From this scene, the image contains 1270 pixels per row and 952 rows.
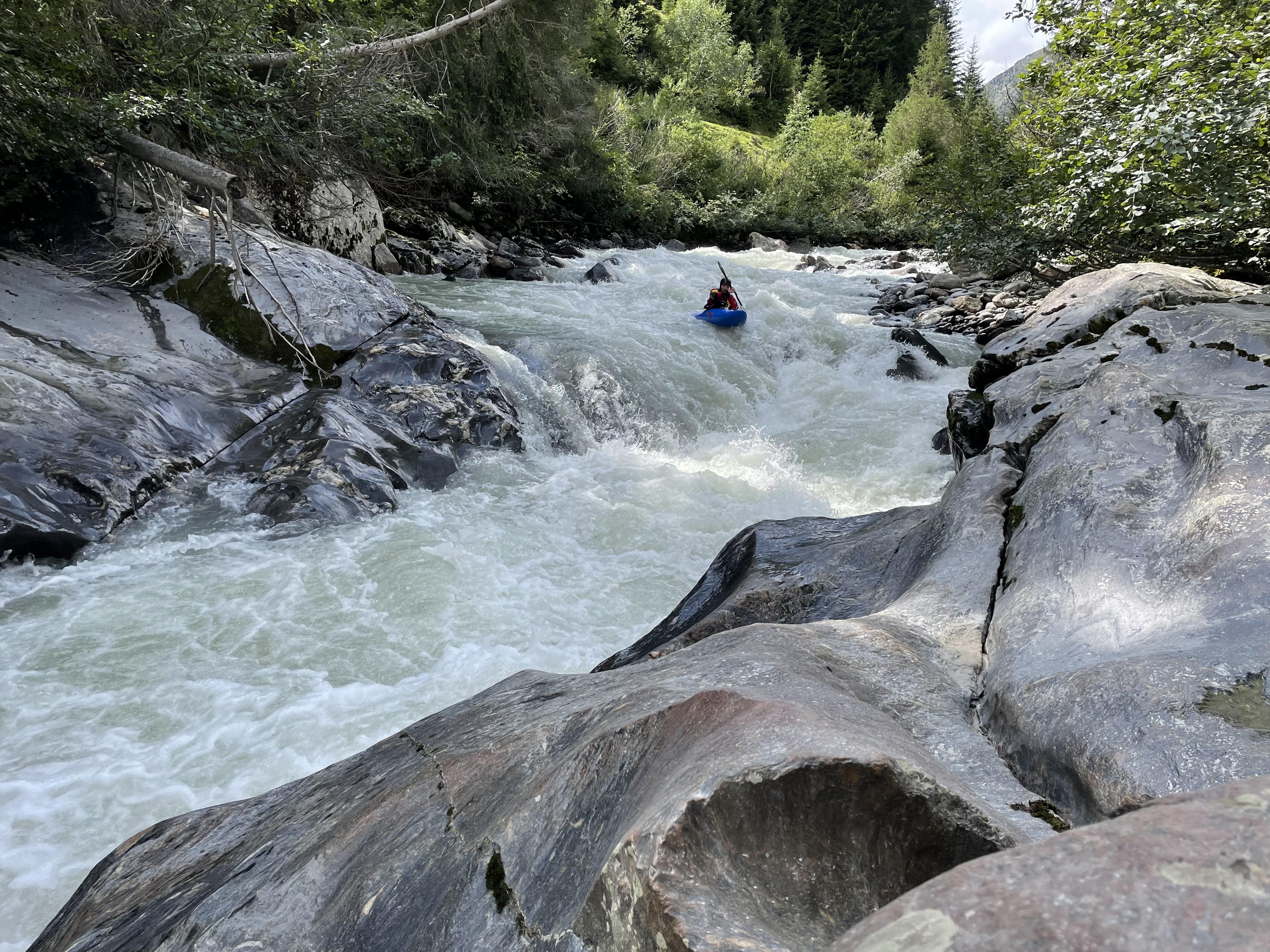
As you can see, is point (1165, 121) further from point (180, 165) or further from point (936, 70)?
point (936, 70)

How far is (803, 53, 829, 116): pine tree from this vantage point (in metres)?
Result: 46.3

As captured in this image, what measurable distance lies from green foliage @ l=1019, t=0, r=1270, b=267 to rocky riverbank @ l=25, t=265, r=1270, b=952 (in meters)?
3.88

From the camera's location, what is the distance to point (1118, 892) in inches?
29.7

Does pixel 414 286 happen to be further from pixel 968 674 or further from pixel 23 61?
pixel 968 674

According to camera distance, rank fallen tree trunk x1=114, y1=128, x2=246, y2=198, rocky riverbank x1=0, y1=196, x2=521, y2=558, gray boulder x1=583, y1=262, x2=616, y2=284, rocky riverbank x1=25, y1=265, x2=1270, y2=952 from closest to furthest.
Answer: rocky riverbank x1=25, y1=265, x2=1270, y2=952 → rocky riverbank x1=0, y1=196, x2=521, y2=558 → fallen tree trunk x1=114, y1=128, x2=246, y2=198 → gray boulder x1=583, y1=262, x2=616, y2=284

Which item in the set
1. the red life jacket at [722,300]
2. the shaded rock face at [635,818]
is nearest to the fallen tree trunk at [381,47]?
the red life jacket at [722,300]

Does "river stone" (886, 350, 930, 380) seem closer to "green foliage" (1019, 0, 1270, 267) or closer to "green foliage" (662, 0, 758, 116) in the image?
"green foliage" (1019, 0, 1270, 267)

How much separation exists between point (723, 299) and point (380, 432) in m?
7.02

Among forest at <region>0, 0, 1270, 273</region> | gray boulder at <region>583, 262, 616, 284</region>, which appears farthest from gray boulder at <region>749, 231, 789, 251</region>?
gray boulder at <region>583, 262, 616, 284</region>

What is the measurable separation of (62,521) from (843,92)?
58913mm

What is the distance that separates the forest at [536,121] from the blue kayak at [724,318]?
12.5 ft

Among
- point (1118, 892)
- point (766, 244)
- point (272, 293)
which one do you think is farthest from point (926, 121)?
point (1118, 892)

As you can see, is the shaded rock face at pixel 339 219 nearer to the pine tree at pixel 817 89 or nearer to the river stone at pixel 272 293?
the river stone at pixel 272 293

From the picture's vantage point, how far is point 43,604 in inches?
181
